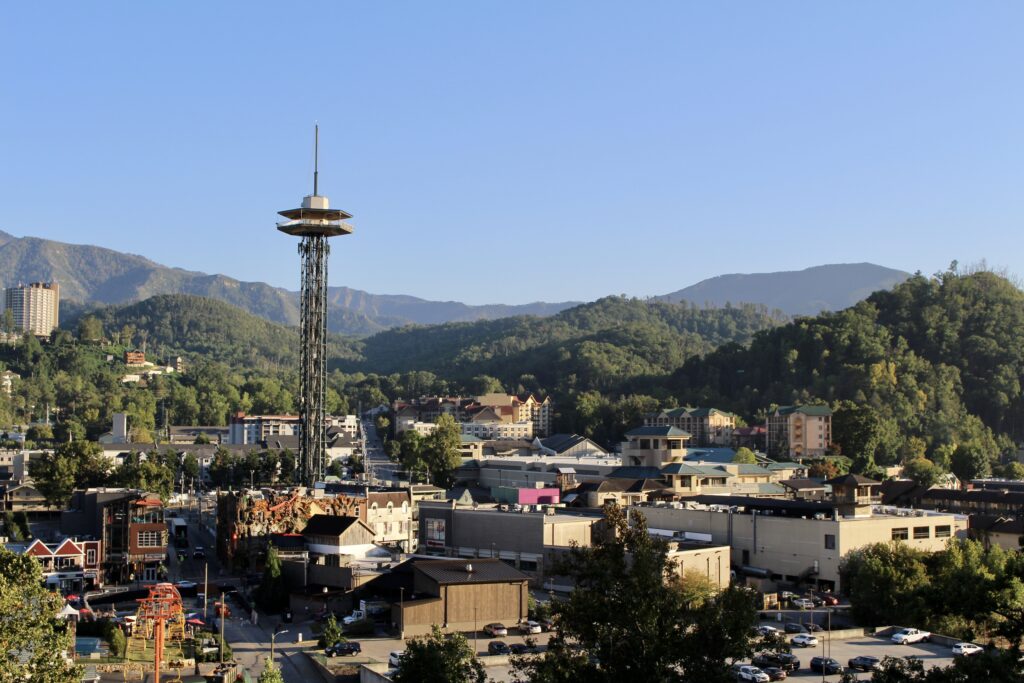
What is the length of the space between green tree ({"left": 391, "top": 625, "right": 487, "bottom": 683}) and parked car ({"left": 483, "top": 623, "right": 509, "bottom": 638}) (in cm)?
869

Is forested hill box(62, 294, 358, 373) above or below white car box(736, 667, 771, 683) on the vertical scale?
above

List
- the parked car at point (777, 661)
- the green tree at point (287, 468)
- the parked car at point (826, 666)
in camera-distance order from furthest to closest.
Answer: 1. the green tree at point (287, 468)
2. the parked car at point (826, 666)
3. the parked car at point (777, 661)

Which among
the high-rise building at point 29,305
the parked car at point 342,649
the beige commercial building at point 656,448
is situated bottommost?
the parked car at point 342,649

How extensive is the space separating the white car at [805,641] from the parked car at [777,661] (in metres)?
2.53

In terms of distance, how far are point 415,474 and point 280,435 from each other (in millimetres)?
25325

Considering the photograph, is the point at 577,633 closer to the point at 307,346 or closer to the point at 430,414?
the point at 307,346

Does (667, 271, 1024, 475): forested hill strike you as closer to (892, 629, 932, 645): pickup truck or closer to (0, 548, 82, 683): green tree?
(892, 629, 932, 645): pickup truck

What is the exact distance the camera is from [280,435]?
9144 cm

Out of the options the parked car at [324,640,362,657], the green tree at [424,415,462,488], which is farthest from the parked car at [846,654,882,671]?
the green tree at [424,415,462,488]

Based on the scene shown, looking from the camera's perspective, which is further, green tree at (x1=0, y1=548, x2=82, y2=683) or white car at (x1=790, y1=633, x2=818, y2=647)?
white car at (x1=790, y1=633, x2=818, y2=647)

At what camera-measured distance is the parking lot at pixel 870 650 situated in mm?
26219

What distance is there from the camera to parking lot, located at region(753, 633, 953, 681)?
86.0 feet

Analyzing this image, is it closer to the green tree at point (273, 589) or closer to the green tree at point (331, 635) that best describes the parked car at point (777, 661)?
the green tree at point (331, 635)

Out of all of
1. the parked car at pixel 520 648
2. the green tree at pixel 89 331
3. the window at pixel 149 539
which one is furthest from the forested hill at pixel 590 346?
the parked car at pixel 520 648
